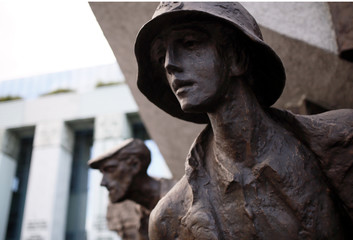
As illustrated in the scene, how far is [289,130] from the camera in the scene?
5.00 ft

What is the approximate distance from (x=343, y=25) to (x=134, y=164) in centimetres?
195

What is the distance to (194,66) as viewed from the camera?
1.46m

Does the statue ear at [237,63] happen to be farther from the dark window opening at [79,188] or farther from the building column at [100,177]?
the dark window opening at [79,188]

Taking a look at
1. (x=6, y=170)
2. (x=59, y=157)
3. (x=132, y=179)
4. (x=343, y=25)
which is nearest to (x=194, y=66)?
(x=343, y=25)

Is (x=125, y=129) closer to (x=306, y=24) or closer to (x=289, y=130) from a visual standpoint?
(x=306, y=24)

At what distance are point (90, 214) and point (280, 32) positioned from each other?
27.5 feet

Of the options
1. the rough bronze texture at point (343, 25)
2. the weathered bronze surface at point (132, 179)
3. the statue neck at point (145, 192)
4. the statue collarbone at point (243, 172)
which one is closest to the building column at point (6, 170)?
the weathered bronze surface at point (132, 179)

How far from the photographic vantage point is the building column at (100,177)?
31.6ft

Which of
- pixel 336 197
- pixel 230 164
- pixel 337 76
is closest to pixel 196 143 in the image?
pixel 230 164

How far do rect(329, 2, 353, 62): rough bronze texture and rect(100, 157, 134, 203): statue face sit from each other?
1.90 m

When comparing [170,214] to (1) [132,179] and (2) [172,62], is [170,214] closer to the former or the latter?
(2) [172,62]

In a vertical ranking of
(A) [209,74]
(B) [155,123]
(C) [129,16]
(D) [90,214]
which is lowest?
(D) [90,214]

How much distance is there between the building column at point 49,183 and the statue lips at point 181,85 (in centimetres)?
979

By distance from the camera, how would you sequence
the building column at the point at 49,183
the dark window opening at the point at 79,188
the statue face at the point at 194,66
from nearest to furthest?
1. the statue face at the point at 194,66
2. the building column at the point at 49,183
3. the dark window opening at the point at 79,188
